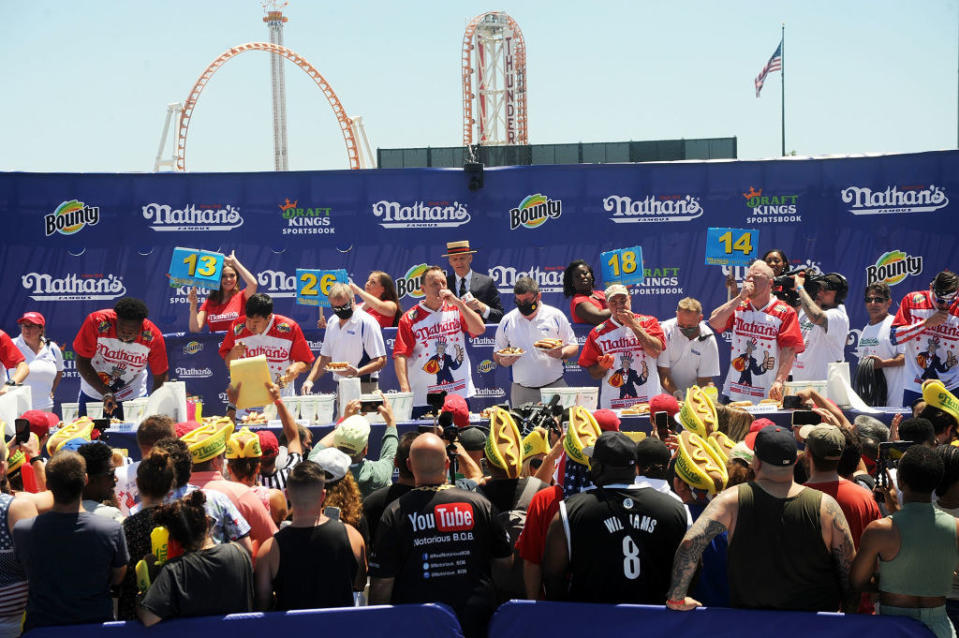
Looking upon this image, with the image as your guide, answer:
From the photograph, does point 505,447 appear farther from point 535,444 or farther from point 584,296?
point 584,296

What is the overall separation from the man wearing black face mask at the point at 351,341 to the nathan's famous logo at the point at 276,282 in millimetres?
2669

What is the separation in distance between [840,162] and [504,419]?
25.5ft

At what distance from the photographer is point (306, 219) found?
1137 centimetres

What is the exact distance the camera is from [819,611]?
4.04 metres

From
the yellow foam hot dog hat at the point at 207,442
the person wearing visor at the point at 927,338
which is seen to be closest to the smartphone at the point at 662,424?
the yellow foam hot dog hat at the point at 207,442

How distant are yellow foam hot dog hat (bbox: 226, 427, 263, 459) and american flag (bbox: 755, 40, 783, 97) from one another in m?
23.6

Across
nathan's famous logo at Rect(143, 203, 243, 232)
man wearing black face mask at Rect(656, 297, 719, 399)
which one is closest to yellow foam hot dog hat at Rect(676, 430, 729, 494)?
man wearing black face mask at Rect(656, 297, 719, 399)

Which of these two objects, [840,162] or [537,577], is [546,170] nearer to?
[840,162]

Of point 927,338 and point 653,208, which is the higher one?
point 653,208

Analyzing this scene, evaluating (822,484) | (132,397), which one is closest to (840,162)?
(822,484)

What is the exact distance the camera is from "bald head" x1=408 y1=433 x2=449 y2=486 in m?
4.23

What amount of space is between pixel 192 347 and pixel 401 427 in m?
4.12

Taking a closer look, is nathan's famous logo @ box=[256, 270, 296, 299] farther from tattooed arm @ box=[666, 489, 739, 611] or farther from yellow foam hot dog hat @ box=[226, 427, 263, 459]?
tattooed arm @ box=[666, 489, 739, 611]

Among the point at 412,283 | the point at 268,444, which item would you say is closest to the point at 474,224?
the point at 412,283
